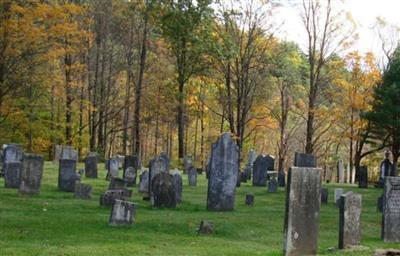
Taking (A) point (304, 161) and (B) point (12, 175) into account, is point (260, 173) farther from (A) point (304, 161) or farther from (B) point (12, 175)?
(B) point (12, 175)

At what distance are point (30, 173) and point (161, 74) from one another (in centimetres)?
2801

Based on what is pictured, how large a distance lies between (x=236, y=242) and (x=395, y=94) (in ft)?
63.5

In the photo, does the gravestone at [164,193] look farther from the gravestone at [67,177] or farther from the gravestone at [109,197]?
the gravestone at [67,177]

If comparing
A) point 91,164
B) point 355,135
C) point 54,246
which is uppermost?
point 355,135

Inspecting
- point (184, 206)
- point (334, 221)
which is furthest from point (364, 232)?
point (184, 206)

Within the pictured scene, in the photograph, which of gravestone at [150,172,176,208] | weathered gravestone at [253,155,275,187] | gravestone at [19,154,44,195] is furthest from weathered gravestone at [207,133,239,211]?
weathered gravestone at [253,155,275,187]

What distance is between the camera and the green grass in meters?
10.6

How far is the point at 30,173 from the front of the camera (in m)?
17.2

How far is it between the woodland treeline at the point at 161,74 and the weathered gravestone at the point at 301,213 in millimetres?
19004

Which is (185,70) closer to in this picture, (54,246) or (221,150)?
(221,150)

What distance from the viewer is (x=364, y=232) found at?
14.0m

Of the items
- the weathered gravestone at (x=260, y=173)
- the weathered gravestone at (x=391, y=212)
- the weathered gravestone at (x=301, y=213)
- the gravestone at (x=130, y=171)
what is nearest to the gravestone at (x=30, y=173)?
the gravestone at (x=130, y=171)

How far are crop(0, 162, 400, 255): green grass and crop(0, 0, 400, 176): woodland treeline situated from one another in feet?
40.2

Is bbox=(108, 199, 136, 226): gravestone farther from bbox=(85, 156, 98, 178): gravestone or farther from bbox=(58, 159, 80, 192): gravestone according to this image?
bbox=(85, 156, 98, 178): gravestone
